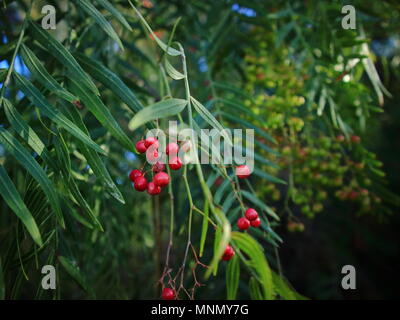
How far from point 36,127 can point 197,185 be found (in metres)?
0.60

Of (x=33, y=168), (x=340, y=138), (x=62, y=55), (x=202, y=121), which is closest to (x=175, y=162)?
(x=33, y=168)

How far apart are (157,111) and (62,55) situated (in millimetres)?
314

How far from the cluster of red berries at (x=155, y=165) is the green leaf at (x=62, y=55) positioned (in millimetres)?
158

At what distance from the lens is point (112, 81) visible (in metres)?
0.87

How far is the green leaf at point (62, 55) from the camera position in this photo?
80 cm

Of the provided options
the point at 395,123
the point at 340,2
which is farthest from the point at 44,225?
the point at 395,123

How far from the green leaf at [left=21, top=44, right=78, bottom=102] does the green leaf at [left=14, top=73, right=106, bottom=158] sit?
3 centimetres

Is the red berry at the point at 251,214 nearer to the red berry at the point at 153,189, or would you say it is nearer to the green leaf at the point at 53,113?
the red berry at the point at 153,189

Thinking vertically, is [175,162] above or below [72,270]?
above

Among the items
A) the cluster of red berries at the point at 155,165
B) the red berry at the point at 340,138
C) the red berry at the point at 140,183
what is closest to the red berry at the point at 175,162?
the cluster of red berries at the point at 155,165

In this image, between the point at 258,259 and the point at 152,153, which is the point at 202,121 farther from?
the point at 258,259

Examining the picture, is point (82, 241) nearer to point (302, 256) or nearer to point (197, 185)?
point (197, 185)

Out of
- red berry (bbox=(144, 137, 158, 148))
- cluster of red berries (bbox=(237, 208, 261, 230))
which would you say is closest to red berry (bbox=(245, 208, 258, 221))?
cluster of red berries (bbox=(237, 208, 261, 230))
